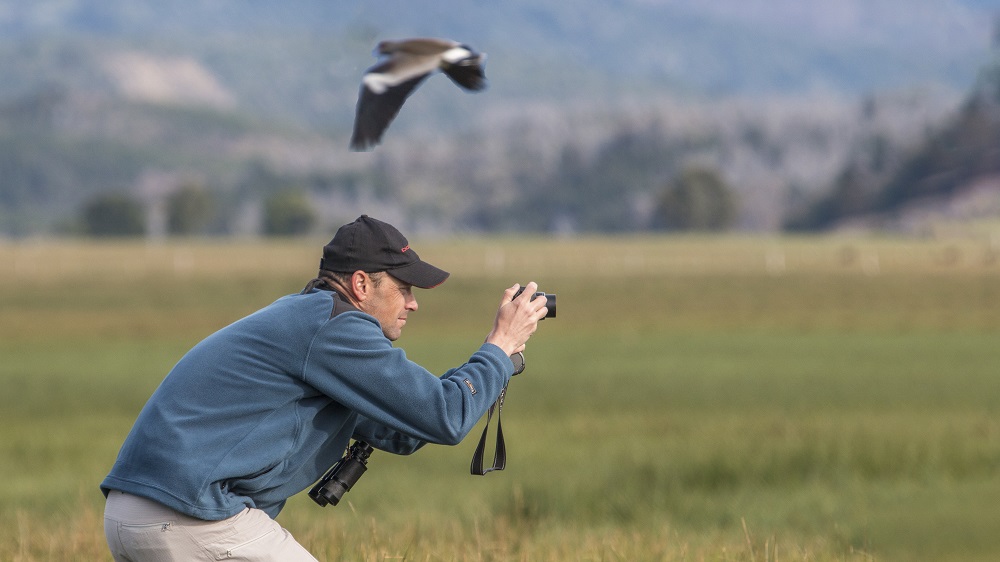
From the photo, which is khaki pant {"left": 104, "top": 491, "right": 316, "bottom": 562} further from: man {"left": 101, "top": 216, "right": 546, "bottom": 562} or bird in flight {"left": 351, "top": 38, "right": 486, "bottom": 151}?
bird in flight {"left": 351, "top": 38, "right": 486, "bottom": 151}

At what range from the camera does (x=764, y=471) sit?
16438 millimetres

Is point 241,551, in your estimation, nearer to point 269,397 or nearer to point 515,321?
point 269,397

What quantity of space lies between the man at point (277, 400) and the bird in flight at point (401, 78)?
0.40 m

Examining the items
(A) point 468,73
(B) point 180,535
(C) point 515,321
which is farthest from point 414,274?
(B) point 180,535

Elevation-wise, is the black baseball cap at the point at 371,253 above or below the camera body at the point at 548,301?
above

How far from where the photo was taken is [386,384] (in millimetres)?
5246

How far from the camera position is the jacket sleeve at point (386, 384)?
5.22 metres

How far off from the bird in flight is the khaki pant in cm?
139

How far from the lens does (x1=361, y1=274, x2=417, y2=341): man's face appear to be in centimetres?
550

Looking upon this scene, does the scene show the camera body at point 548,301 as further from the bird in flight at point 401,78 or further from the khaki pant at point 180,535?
the khaki pant at point 180,535

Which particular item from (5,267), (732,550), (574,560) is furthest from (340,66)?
(5,267)

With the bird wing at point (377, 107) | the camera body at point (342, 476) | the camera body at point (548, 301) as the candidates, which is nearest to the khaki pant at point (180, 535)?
the camera body at point (342, 476)

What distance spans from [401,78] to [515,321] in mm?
942

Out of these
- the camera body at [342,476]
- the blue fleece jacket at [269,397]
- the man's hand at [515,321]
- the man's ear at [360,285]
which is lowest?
the camera body at [342,476]
